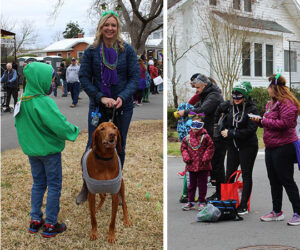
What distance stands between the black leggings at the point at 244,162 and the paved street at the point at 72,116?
5698mm

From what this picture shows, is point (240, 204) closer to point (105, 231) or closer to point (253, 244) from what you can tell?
point (253, 244)

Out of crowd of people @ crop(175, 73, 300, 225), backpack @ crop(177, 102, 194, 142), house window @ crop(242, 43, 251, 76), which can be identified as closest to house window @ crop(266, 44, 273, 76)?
house window @ crop(242, 43, 251, 76)

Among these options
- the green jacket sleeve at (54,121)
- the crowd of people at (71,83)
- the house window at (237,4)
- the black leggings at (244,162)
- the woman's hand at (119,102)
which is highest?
the house window at (237,4)

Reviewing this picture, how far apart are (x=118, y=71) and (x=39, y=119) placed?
0.95 meters

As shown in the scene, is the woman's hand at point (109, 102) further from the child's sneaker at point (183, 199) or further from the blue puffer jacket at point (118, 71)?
the child's sneaker at point (183, 199)

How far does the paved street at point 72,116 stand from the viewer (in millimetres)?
10785

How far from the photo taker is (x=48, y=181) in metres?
4.29

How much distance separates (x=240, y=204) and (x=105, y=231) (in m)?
2.12

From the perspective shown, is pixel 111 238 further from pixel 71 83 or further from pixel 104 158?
pixel 71 83

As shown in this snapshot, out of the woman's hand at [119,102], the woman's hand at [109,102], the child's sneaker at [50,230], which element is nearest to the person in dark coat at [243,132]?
the woman's hand at [119,102]

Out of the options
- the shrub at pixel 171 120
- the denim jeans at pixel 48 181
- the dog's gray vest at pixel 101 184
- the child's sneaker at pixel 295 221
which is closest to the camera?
the dog's gray vest at pixel 101 184

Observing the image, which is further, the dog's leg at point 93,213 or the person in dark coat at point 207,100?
the person in dark coat at point 207,100

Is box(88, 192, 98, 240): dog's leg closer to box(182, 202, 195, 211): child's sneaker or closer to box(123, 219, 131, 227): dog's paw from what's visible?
box(123, 219, 131, 227): dog's paw

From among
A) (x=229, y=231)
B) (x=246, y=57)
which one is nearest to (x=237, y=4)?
(x=246, y=57)
